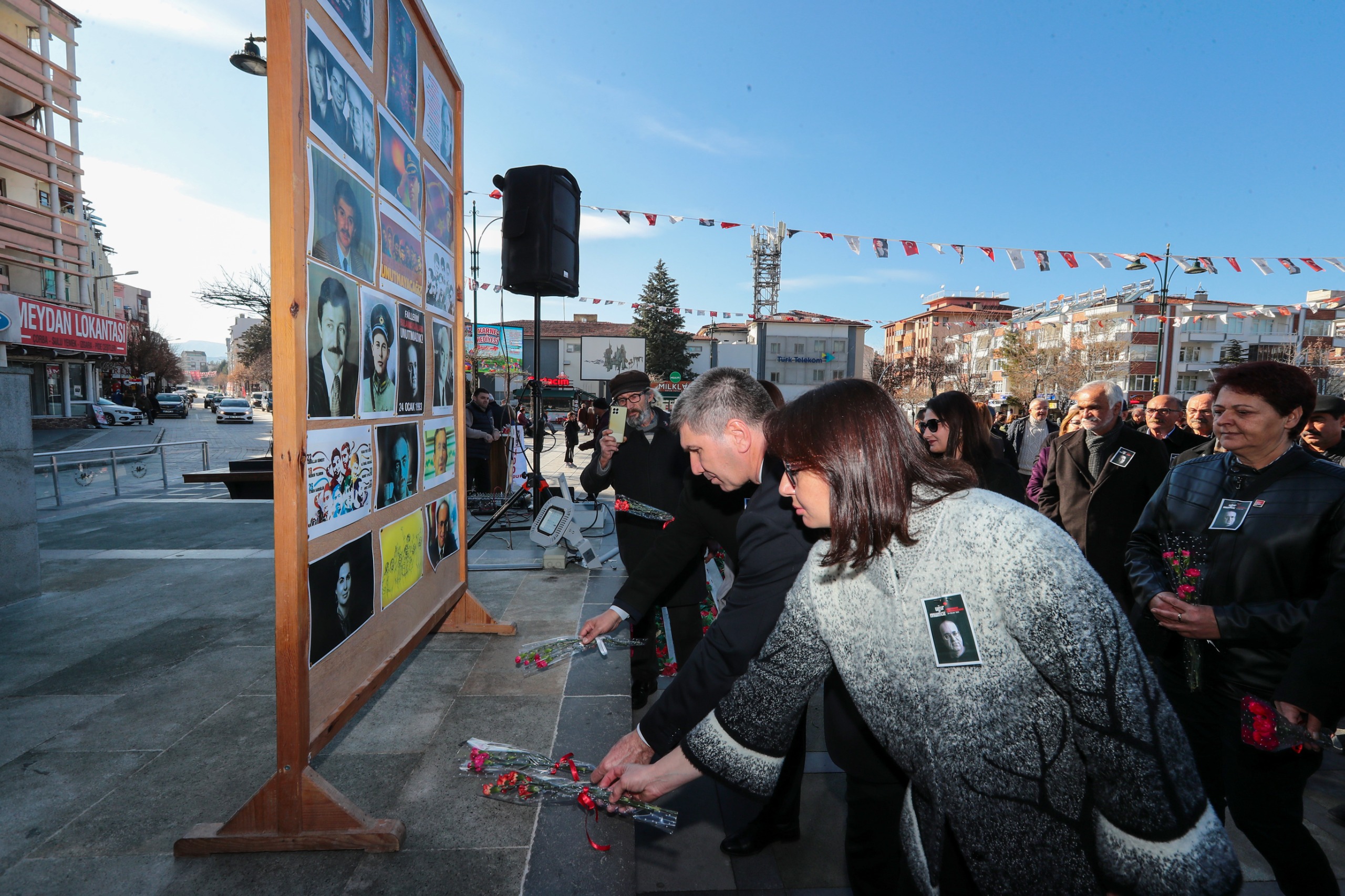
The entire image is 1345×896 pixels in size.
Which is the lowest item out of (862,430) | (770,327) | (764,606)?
(764,606)

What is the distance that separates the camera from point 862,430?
46.7 inches

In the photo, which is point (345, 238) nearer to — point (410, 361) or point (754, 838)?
point (410, 361)

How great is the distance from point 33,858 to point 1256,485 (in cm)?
399

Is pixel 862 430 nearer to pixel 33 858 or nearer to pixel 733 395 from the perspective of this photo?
pixel 733 395

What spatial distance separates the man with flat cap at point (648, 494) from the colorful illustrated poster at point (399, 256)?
45.6 inches

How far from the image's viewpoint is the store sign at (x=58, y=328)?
23.9m

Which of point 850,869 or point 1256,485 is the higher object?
point 1256,485

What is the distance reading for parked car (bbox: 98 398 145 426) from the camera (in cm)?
2897

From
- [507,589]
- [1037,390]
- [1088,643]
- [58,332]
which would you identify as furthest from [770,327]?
[1088,643]

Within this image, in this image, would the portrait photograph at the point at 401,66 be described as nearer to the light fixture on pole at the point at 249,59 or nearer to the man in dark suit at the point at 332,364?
the man in dark suit at the point at 332,364

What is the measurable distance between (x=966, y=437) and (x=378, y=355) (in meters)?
2.78

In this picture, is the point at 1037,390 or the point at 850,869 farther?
the point at 1037,390

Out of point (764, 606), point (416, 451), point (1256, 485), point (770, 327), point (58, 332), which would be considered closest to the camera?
point (764, 606)

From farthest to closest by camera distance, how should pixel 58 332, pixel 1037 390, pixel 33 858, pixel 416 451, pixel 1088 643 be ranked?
pixel 1037 390 < pixel 58 332 < pixel 416 451 < pixel 33 858 < pixel 1088 643
